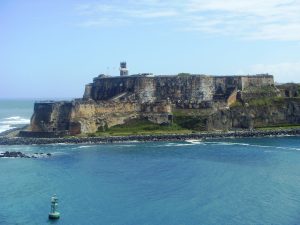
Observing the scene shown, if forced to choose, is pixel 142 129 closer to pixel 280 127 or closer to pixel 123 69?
pixel 280 127

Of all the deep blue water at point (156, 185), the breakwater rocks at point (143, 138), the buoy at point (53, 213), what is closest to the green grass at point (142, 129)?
the breakwater rocks at point (143, 138)

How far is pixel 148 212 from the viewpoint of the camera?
38.0 metres

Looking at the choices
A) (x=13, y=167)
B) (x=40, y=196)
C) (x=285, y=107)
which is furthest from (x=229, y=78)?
(x=40, y=196)

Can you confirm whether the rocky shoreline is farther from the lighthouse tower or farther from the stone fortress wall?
the lighthouse tower

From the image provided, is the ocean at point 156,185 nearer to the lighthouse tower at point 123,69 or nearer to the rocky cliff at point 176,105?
the rocky cliff at point 176,105

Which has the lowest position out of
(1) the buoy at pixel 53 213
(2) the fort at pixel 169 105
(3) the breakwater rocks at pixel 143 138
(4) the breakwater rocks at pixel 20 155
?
(1) the buoy at pixel 53 213

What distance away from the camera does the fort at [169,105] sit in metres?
80.4

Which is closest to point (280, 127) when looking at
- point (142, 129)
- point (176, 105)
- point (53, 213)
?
point (176, 105)

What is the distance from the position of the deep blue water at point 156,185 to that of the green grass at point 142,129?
11.9 m

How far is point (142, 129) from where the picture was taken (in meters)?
83.2

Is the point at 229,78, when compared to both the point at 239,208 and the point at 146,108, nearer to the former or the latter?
the point at 146,108

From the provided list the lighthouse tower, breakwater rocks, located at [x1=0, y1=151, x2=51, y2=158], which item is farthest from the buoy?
the lighthouse tower

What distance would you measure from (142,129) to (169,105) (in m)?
6.70

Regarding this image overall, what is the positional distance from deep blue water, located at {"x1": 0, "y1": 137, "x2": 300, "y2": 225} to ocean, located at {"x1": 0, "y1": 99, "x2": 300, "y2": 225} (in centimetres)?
6
